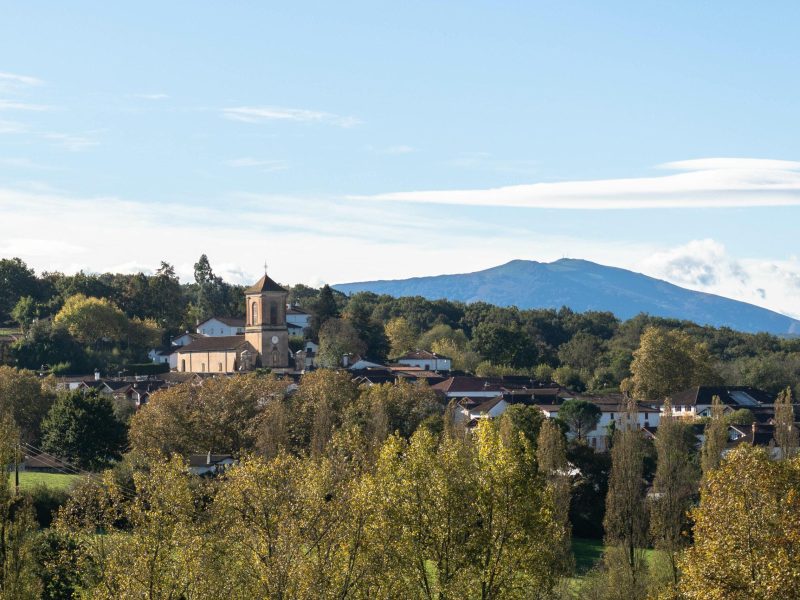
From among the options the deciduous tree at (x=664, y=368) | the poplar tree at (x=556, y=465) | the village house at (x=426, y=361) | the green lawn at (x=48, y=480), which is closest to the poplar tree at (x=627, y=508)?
the poplar tree at (x=556, y=465)

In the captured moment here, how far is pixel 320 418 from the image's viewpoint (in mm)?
69000

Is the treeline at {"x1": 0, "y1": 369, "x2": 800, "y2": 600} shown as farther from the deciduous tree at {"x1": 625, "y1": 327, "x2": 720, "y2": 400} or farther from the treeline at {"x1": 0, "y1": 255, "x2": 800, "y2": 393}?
the treeline at {"x1": 0, "y1": 255, "x2": 800, "y2": 393}

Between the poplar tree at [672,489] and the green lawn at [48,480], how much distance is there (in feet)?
79.6

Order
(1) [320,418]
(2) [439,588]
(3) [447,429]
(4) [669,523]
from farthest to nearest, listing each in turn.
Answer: (1) [320,418], (3) [447,429], (4) [669,523], (2) [439,588]

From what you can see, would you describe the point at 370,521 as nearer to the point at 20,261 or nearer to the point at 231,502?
the point at 231,502

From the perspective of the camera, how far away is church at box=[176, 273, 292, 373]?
363 feet

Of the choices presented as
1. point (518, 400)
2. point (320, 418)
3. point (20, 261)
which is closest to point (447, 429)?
point (320, 418)

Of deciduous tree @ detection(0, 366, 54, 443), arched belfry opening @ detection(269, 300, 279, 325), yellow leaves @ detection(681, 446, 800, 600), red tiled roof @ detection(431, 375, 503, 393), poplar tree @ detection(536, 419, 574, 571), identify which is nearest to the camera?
yellow leaves @ detection(681, 446, 800, 600)

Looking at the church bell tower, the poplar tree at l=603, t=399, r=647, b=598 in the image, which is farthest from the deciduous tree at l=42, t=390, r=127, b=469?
the church bell tower

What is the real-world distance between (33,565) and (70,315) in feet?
277

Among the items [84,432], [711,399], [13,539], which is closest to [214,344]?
[711,399]

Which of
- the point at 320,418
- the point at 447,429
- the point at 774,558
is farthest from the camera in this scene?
the point at 320,418

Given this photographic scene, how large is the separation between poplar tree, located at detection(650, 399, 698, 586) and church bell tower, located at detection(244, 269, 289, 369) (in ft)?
152

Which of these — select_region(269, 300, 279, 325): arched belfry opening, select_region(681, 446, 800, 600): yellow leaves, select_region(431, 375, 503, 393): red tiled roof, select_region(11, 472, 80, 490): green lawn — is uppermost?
select_region(269, 300, 279, 325): arched belfry opening
